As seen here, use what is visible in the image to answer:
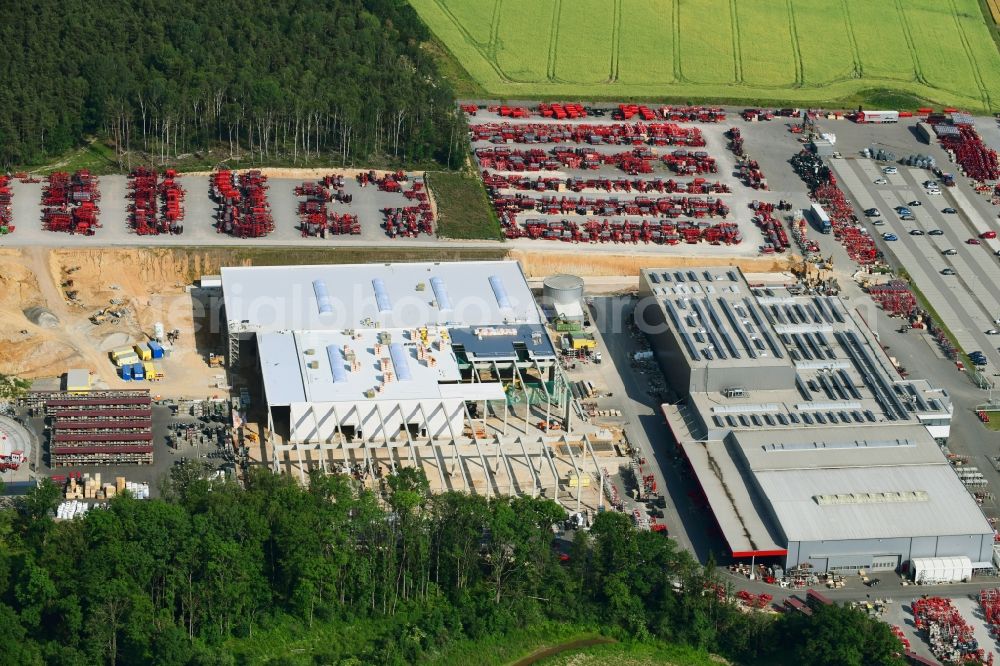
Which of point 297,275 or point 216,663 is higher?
point 297,275

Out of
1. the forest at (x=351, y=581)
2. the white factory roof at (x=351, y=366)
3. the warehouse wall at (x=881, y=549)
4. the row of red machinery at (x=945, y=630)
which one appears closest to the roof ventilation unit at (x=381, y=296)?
the white factory roof at (x=351, y=366)

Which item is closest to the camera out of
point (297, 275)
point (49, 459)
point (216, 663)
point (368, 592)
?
point (216, 663)

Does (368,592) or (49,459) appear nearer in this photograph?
(368,592)

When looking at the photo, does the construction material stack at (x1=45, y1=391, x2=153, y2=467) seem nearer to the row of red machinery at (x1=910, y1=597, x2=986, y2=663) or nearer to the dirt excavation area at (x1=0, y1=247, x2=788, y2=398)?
the dirt excavation area at (x1=0, y1=247, x2=788, y2=398)

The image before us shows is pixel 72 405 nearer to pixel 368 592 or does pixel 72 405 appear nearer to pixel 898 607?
pixel 368 592

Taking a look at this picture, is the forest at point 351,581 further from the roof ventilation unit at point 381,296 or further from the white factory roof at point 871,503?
the roof ventilation unit at point 381,296

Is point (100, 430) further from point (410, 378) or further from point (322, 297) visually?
point (322, 297)

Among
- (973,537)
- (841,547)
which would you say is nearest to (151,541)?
(841,547)
